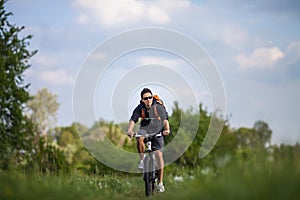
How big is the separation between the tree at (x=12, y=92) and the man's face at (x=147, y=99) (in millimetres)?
9011

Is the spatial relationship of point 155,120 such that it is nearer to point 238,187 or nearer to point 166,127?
point 166,127

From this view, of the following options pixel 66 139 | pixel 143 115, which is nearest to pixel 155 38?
pixel 143 115

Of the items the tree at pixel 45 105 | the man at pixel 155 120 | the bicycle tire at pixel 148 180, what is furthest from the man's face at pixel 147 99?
the tree at pixel 45 105

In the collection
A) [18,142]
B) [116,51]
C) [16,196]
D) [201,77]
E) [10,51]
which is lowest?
[16,196]

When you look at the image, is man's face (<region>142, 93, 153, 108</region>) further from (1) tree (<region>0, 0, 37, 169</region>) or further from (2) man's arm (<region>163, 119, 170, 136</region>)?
(1) tree (<region>0, 0, 37, 169</region>)

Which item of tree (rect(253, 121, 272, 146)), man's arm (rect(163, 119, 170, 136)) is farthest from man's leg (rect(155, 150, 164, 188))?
tree (rect(253, 121, 272, 146))

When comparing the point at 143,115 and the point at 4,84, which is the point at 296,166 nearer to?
the point at 143,115

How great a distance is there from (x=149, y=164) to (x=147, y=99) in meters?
1.26

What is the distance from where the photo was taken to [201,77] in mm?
12914

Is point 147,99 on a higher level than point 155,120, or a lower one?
higher

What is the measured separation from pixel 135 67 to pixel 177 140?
10281 millimetres

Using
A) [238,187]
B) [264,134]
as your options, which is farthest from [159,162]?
[238,187]

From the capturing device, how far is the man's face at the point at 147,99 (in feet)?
28.7

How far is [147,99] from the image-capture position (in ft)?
28.8
